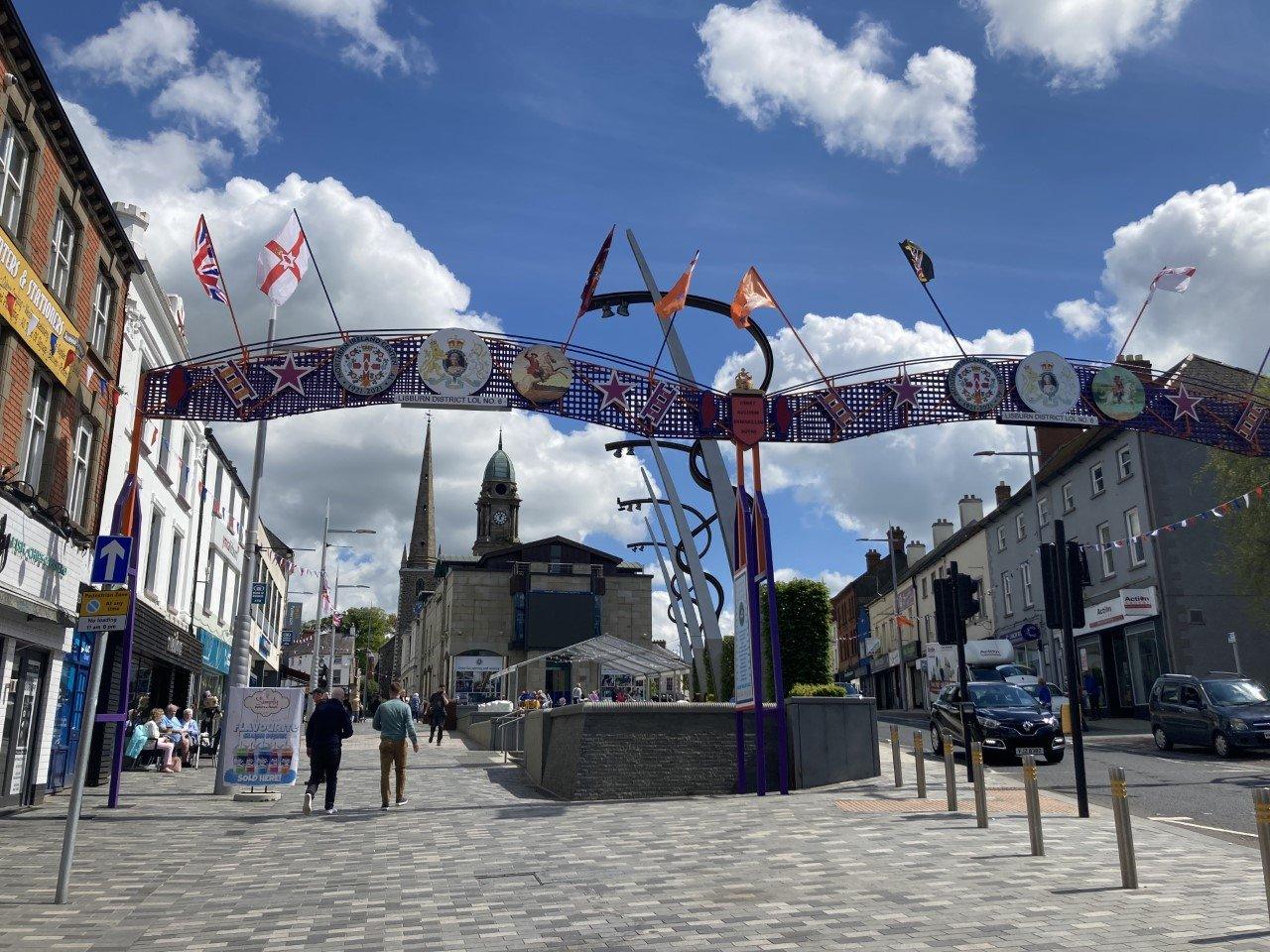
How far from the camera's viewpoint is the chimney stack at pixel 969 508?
59.7 metres

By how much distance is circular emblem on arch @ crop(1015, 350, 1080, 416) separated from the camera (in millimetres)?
17781

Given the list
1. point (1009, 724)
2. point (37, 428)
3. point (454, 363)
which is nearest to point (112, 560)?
point (37, 428)

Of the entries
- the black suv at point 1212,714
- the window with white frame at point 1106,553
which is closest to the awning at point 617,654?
the black suv at point 1212,714

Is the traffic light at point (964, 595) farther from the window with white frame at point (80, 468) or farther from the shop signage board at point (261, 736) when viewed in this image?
the window with white frame at point (80, 468)

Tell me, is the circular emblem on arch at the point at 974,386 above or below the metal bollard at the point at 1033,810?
above

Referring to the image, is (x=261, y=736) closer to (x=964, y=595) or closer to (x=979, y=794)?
(x=979, y=794)

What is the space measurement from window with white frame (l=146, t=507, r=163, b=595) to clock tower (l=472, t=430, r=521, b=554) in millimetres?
78755

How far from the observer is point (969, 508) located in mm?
59938

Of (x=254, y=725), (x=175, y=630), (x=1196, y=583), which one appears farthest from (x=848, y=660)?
(x=254, y=725)

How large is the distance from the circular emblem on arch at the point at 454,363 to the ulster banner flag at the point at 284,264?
3342 mm

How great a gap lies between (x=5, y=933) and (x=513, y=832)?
5.47m

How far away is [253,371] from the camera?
52.9ft

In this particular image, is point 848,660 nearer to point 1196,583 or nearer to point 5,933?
point 1196,583

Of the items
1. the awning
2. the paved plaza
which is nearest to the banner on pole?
the paved plaza
